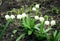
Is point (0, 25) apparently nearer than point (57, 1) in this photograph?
Yes

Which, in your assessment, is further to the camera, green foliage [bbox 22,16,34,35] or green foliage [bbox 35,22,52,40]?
green foliage [bbox 22,16,34,35]

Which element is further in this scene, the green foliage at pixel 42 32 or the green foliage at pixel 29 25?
the green foliage at pixel 29 25

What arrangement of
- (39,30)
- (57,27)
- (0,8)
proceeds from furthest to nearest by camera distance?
1. (0,8)
2. (57,27)
3. (39,30)

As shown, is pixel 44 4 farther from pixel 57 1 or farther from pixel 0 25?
pixel 0 25

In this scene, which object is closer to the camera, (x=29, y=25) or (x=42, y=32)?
(x=42, y=32)

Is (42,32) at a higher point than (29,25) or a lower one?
lower

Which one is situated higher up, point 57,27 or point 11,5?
point 11,5

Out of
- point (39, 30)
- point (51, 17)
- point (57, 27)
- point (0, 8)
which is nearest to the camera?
point (39, 30)

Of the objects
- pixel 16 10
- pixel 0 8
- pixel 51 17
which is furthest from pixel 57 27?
pixel 0 8

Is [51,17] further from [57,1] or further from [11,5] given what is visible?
[11,5]
